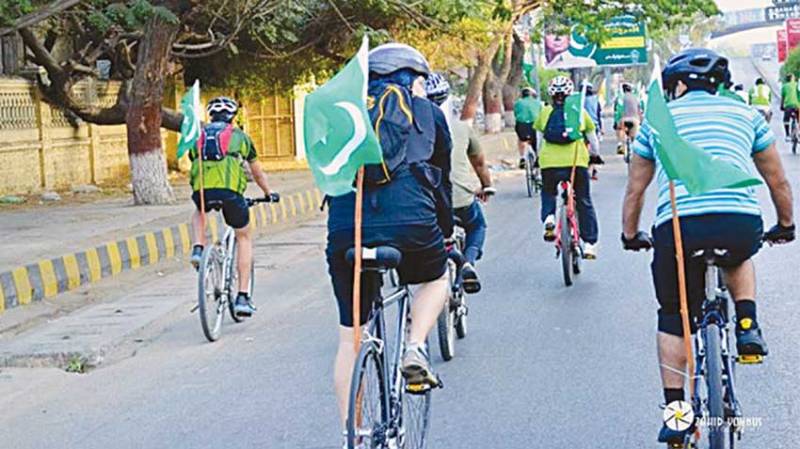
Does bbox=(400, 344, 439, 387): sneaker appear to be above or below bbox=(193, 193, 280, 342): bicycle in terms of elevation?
above

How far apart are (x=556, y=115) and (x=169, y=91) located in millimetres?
17817

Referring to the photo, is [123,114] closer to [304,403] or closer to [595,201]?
[595,201]

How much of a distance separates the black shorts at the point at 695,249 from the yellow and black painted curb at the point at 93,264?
7.14 metres

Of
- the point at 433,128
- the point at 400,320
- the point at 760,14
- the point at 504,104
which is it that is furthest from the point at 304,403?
the point at 760,14

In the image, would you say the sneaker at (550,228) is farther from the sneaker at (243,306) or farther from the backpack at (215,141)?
the backpack at (215,141)

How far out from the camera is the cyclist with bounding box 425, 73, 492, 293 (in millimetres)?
9172

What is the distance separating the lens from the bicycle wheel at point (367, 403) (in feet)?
16.1

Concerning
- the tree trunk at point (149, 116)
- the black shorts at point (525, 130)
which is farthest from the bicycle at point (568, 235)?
the black shorts at point (525, 130)

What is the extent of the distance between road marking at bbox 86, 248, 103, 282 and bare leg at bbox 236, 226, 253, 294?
135 inches

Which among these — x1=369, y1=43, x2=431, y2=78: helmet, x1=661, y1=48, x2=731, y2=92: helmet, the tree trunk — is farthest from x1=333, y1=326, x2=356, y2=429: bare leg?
the tree trunk

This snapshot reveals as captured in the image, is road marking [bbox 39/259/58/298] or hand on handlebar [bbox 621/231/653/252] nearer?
hand on handlebar [bbox 621/231/653/252]

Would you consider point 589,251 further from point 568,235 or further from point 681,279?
point 681,279

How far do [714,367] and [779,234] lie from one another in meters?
1.02

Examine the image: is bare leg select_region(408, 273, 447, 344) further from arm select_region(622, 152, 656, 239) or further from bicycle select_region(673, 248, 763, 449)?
bicycle select_region(673, 248, 763, 449)
